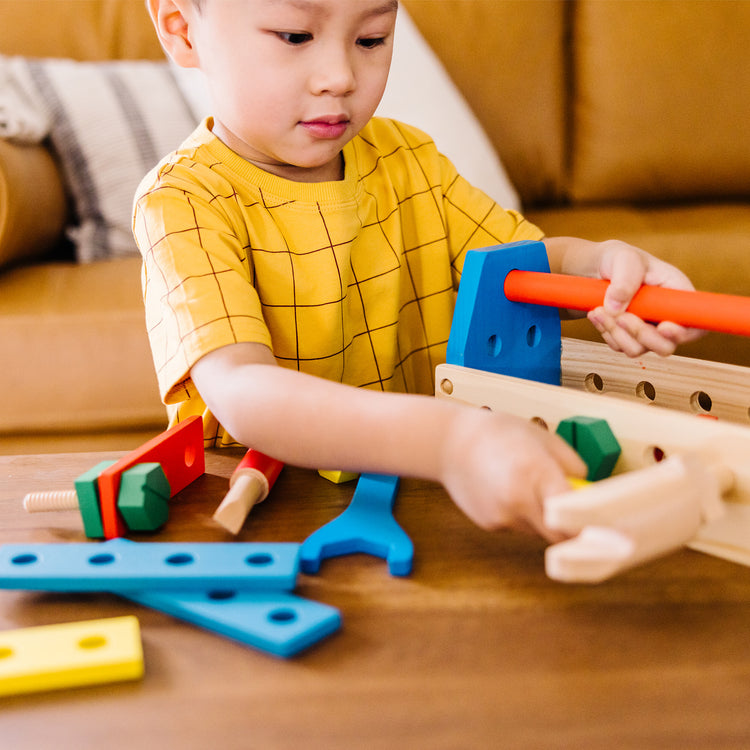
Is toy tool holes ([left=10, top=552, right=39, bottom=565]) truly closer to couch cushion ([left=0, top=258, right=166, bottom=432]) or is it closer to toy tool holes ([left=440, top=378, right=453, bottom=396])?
toy tool holes ([left=440, top=378, right=453, bottom=396])

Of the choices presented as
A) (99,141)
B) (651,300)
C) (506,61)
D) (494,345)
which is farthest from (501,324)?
(506,61)

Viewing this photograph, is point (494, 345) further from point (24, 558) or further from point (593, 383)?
point (24, 558)

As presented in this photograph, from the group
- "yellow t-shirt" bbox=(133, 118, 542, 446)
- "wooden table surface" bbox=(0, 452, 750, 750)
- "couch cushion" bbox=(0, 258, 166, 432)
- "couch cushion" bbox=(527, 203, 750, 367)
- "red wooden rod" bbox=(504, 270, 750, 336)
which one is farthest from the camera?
"couch cushion" bbox=(527, 203, 750, 367)

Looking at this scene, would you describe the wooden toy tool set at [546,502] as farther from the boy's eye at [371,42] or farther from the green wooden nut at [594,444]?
the boy's eye at [371,42]

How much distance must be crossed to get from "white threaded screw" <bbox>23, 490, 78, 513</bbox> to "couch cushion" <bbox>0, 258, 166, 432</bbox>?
72 centimetres

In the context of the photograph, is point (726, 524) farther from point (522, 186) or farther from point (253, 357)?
point (522, 186)

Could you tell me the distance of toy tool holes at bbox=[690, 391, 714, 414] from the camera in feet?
2.13

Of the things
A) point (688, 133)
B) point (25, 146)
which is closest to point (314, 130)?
point (25, 146)

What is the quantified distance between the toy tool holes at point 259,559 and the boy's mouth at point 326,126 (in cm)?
39

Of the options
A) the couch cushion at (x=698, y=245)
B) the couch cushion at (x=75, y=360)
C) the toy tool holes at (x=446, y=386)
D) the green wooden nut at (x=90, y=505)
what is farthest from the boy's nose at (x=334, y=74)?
the couch cushion at (x=698, y=245)

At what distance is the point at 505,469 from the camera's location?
1.37ft

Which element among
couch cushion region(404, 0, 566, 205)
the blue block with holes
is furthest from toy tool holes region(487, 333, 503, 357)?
couch cushion region(404, 0, 566, 205)

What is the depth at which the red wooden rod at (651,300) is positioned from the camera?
573 millimetres

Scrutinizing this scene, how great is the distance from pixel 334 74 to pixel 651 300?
30 centimetres
